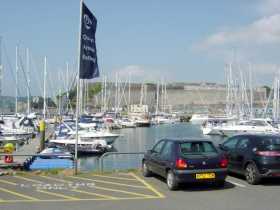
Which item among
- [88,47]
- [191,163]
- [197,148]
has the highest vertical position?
[88,47]

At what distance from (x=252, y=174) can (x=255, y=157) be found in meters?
0.54

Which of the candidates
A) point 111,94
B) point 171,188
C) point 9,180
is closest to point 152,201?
point 171,188

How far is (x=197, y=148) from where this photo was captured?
14289 millimetres

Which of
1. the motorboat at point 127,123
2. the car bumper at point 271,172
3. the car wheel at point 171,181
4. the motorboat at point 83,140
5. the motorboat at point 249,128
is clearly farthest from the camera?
the motorboat at point 127,123

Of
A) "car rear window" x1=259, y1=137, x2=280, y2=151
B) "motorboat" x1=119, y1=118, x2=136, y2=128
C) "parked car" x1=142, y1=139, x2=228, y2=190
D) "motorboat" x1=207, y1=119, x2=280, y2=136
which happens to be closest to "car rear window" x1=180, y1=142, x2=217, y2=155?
"parked car" x1=142, y1=139, x2=228, y2=190

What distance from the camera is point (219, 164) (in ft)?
45.5

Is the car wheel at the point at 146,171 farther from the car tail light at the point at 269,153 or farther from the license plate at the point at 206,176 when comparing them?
the car tail light at the point at 269,153

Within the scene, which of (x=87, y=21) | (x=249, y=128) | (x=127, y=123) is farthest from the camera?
(x=127, y=123)

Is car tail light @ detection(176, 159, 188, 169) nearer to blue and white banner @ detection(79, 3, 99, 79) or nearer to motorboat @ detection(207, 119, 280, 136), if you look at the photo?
blue and white banner @ detection(79, 3, 99, 79)

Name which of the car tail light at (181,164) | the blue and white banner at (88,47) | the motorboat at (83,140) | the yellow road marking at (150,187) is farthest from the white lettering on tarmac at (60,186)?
the motorboat at (83,140)

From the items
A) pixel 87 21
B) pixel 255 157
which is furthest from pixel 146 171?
pixel 87 21

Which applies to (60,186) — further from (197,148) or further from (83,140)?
(83,140)

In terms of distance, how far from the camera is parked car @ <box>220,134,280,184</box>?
14344 mm

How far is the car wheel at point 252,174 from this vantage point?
47.7 ft
